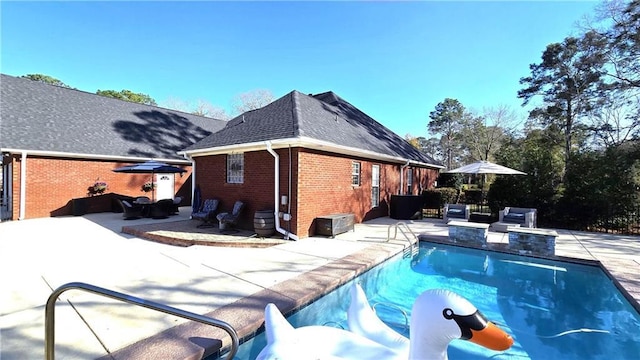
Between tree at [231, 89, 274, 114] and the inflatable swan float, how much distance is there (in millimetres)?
33044

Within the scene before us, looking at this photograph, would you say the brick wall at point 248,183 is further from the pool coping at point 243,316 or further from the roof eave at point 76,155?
the roof eave at point 76,155

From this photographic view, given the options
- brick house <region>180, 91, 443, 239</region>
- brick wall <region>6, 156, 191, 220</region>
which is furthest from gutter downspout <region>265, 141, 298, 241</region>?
brick wall <region>6, 156, 191, 220</region>

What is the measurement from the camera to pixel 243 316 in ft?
11.5

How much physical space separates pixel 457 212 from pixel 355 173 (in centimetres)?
471

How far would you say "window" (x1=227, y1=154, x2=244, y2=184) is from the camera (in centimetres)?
954

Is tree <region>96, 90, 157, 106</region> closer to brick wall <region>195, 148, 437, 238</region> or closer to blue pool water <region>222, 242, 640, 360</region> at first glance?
brick wall <region>195, 148, 437, 238</region>

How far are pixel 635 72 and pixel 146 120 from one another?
27099 mm

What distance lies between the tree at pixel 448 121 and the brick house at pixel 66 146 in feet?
109

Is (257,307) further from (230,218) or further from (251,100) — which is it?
(251,100)

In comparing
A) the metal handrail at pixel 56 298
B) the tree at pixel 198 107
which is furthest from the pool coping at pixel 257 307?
the tree at pixel 198 107

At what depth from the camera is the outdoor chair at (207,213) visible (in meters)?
9.32

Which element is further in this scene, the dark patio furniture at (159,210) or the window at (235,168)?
the dark patio furniture at (159,210)

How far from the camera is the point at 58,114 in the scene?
13.1 metres

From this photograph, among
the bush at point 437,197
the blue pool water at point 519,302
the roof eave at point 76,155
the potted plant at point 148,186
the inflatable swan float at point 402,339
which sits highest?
the roof eave at point 76,155
